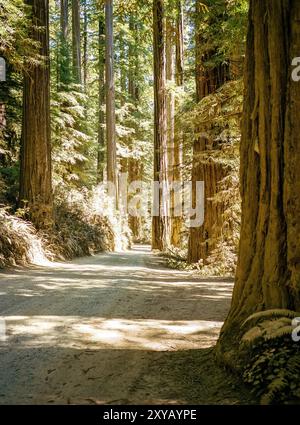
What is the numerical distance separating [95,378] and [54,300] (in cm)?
252

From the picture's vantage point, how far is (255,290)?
317 centimetres

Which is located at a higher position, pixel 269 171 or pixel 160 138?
pixel 160 138

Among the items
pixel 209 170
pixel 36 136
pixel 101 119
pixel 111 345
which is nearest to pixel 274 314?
pixel 111 345

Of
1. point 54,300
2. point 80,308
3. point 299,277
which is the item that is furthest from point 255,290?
point 54,300

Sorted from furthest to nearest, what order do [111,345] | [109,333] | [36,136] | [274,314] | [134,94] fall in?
1. [134,94]
2. [36,136]
3. [109,333]
4. [111,345]
5. [274,314]

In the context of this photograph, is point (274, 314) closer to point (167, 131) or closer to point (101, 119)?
point (167, 131)

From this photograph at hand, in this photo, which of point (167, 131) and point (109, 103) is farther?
point (109, 103)

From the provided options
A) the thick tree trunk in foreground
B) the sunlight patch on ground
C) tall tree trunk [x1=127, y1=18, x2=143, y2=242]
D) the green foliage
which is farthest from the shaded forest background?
the green foliage

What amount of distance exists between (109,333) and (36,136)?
783 cm

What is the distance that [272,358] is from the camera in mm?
2604

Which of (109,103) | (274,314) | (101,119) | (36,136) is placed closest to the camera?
(274,314)

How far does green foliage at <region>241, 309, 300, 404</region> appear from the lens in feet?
7.88

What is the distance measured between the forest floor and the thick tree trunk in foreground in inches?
16.5

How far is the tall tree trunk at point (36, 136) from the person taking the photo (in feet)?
35.2
